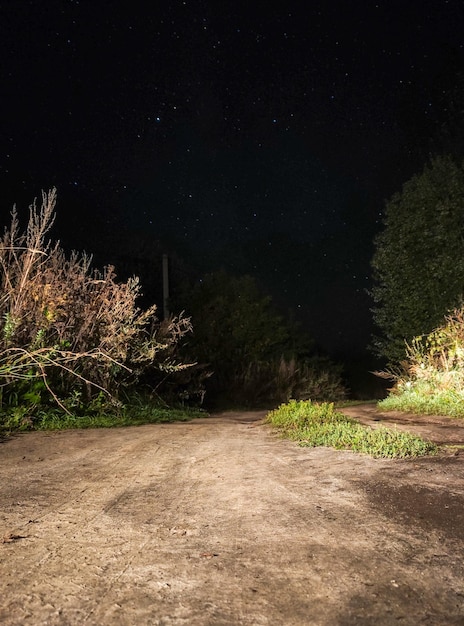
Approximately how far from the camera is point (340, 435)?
5473 mm

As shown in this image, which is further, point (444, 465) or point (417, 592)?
point (444, 465)

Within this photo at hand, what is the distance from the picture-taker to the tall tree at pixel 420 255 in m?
15.9

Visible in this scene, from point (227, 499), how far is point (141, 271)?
61.6 feet

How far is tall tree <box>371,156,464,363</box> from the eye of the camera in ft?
52.2

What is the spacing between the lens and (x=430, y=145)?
58.4ft

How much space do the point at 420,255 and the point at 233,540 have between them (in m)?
15.6

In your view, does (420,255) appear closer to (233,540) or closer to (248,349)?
(248,349)

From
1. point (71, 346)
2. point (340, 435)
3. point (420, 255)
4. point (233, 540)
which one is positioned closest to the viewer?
point (233, 540)

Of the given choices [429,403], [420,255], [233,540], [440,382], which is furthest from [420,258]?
[233,540]

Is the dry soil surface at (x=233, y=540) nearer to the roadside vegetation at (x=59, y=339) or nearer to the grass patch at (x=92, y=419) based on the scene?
the grass patch at (x=92, y=419)

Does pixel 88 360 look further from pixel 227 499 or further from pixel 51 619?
pixel 51 619

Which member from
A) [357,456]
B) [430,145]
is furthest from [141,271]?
[357,456]

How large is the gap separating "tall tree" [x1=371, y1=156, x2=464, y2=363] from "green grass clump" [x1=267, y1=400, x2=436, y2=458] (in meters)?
9.61

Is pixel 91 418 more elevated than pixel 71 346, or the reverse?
pixel 71 346
